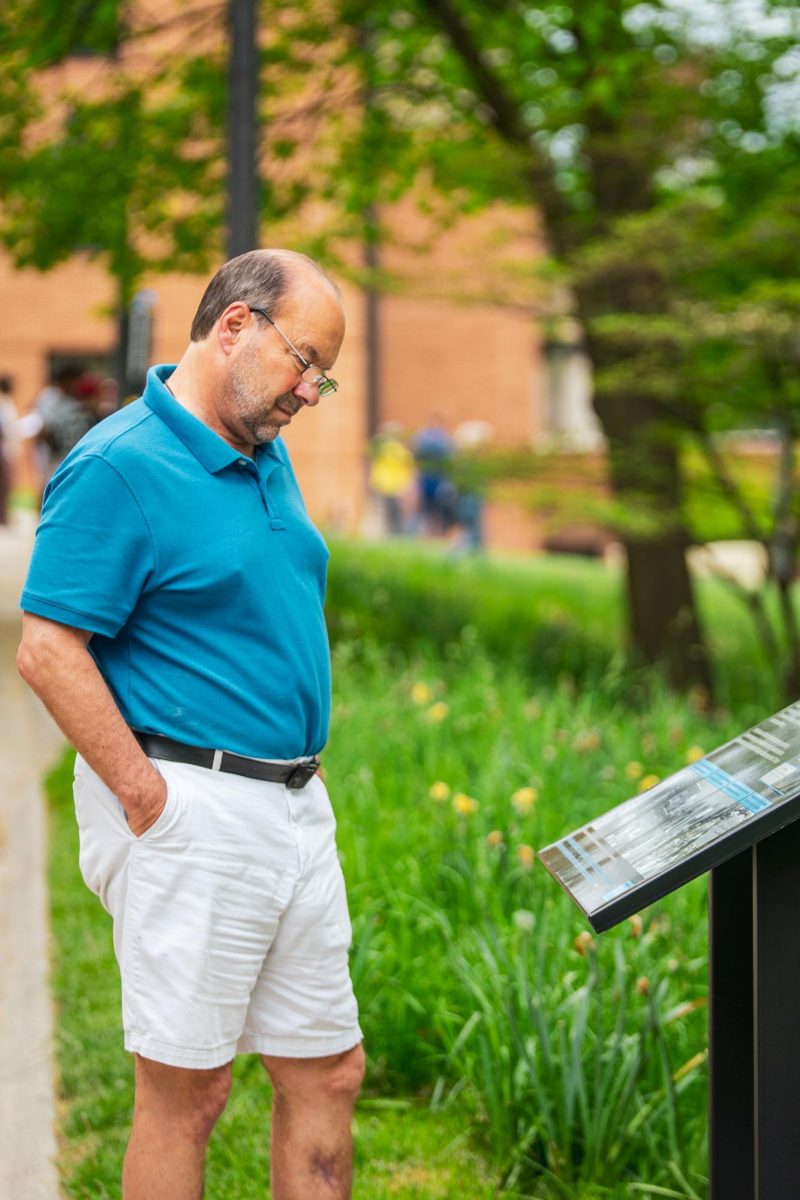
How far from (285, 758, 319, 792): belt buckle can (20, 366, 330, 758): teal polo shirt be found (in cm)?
4

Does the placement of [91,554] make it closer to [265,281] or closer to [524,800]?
[265,281]

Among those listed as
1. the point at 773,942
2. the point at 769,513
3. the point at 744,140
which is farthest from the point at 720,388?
the point at 773,942

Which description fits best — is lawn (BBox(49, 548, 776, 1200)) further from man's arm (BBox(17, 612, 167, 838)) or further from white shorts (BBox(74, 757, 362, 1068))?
man's arm (BBox(17, 612, 167, 838))

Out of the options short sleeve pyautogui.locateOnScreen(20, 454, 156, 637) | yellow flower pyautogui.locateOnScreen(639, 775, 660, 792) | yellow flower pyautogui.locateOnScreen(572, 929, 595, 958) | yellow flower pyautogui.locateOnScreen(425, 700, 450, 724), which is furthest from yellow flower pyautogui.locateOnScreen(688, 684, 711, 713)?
short sleeve pyautogui.locateOnScreen(20, 454, 156, 637)

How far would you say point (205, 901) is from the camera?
8.03 feet

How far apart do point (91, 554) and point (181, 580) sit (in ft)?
0.50

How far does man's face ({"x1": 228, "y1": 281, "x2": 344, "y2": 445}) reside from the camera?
2.46 m

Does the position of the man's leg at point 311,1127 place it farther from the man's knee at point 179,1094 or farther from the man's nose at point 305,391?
the man's nose at point 305,391

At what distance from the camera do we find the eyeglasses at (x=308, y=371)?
2.46m

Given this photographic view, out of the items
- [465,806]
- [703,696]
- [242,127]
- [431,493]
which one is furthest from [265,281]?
[431,493]

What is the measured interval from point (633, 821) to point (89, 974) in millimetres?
2602

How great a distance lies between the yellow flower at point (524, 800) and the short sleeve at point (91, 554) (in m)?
2.20

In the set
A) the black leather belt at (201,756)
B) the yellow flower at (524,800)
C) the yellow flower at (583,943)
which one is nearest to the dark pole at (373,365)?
the yellow flower at (524,800)

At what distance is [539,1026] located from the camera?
3.18m
